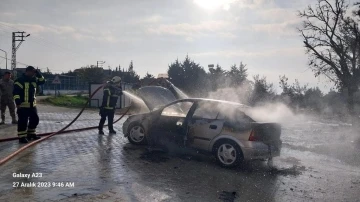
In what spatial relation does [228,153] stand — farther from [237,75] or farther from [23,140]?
[237,75]

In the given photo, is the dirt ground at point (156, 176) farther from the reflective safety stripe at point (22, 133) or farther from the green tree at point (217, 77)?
the green tree at point (217, 77)

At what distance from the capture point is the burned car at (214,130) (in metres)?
6.70

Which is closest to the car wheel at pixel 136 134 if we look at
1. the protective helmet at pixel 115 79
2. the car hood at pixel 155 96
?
the car hood at pixel 155 96

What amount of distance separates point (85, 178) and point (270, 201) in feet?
10.4

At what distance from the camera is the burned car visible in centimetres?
670

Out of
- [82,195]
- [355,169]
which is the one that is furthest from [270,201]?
[355,169]

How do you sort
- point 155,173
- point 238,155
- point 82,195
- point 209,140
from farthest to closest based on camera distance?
point 209,140, point 238,155, point 155,173, point 82,195

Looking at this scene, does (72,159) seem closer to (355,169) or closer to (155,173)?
(155,173)

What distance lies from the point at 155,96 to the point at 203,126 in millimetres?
3200

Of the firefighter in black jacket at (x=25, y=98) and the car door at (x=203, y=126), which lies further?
the firefighter in black jacket at (x=25, y=98)

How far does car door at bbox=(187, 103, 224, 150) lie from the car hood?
8.61ft

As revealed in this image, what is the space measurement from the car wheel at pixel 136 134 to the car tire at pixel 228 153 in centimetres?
242

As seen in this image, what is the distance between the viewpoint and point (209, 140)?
7.11 meters

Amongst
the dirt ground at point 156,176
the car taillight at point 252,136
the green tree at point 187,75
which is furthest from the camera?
the green tree at point 187,75
